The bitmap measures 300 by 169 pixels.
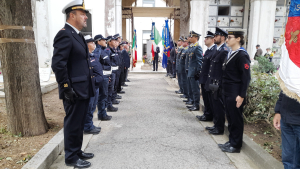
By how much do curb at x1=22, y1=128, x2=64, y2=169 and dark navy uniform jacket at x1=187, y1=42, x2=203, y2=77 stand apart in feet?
12.6

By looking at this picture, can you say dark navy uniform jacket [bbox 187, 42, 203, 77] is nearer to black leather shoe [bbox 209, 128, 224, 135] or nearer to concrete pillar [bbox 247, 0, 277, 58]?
black leather shoe [bbox 209, 128, 224, 135]

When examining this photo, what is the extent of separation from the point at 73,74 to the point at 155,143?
1.96 metres

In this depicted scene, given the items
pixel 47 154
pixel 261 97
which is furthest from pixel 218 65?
pixel 47 154

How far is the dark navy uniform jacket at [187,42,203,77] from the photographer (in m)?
6.07

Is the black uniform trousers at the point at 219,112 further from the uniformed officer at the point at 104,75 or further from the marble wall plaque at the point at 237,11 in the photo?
the marble wall plaque at the point at 237,11

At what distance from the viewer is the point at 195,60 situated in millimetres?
6141

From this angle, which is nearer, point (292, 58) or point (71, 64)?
point (292, 58)

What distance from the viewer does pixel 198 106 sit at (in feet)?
21.0

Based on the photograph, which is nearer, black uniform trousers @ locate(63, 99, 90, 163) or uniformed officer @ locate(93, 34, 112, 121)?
black uniform trousers @ locate(63, 99, 90, 163)

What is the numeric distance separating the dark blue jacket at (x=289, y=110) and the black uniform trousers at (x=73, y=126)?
236 cm

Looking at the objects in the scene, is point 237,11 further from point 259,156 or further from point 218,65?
point 259,156

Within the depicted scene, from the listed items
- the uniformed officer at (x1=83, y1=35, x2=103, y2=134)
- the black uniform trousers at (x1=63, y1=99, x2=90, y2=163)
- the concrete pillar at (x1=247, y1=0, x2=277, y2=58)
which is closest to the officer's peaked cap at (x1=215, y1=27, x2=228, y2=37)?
the uniformed officer at (x1=83, y1=35, x2=103, y2=134)

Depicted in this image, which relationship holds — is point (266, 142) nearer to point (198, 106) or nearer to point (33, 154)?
point (198, 106)

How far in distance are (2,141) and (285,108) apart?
407 cm
